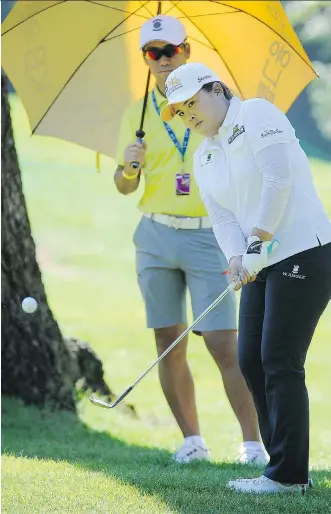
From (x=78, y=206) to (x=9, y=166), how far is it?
17.3 feet

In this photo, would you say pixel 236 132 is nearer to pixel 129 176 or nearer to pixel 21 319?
pixel 129 176

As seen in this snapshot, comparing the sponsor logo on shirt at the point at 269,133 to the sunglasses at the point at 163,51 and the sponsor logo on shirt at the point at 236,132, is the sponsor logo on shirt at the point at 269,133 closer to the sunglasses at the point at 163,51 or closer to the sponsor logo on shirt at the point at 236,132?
the sponsor logo on shirt at the point at 236,132

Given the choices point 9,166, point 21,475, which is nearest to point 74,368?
point 9,166

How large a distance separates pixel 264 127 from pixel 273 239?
39 cm

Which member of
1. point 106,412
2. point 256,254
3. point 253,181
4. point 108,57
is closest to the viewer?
point 256,254

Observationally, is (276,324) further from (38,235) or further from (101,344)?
(38,235)

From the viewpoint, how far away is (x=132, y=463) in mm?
4898

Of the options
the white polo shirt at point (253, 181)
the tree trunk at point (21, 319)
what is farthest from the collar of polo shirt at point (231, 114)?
the tree trunk at point (21, 319)

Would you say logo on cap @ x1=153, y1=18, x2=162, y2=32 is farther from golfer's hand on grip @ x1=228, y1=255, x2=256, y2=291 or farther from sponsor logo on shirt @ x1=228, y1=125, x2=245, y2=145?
golfer's hand on grip @ x1=228, y1=255, x2=256, y2=291

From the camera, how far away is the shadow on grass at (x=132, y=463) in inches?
147

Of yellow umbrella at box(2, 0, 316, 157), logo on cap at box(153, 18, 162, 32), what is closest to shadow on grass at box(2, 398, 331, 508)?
yellow umbrella at box(2, 0, 316, 157)

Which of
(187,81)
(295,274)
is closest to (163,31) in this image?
(187,81)

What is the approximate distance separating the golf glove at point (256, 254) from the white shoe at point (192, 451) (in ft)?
5.18

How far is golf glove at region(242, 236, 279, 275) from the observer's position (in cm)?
367
